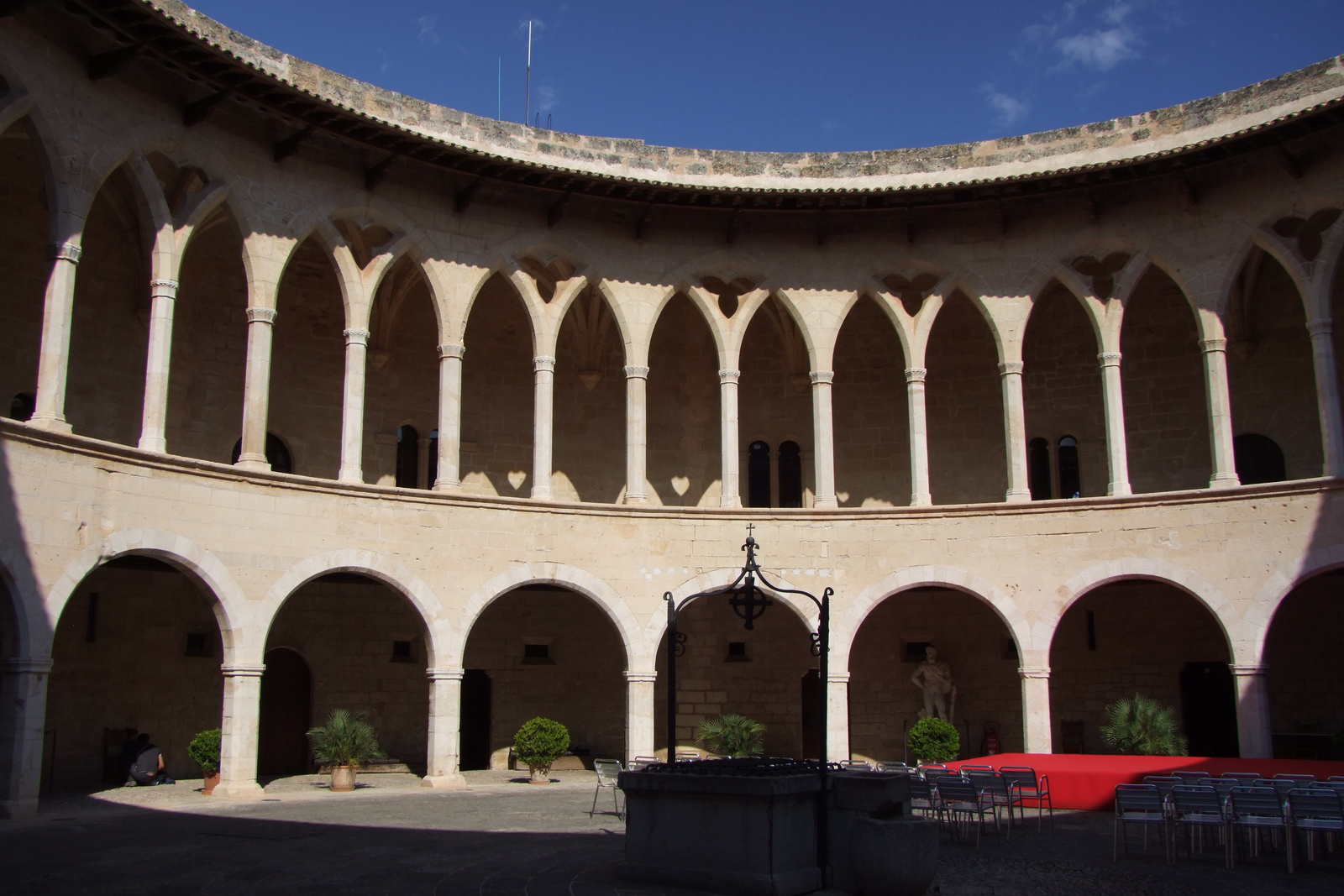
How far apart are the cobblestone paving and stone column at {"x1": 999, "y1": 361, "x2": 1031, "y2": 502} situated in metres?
6.59

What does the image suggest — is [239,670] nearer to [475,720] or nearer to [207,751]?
[207,751]

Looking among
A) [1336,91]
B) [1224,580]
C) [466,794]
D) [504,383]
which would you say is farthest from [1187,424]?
[466,794]

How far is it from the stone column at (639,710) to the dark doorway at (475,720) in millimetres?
3766

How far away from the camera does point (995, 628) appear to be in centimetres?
2258

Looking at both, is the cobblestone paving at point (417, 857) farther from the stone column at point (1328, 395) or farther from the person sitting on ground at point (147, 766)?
the stone column at point (1328, 395)

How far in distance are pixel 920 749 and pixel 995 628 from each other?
4.15 m

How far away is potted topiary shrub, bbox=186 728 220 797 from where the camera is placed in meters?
16.9

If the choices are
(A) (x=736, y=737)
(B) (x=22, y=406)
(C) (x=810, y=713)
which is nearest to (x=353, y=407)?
(B) (x=22, y=406)

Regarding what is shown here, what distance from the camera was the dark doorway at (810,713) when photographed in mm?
22484

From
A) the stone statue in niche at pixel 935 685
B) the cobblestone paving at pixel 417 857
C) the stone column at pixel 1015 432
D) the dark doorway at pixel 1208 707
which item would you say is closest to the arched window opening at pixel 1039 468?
the stone column at pixel 1015 432

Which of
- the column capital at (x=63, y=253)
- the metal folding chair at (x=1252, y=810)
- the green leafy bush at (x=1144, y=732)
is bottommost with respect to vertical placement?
the metal folding chair at (x=1252, y=810)

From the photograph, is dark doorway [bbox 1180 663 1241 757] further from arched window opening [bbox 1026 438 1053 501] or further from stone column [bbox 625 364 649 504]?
stone column [bbox 625 364 649 504]

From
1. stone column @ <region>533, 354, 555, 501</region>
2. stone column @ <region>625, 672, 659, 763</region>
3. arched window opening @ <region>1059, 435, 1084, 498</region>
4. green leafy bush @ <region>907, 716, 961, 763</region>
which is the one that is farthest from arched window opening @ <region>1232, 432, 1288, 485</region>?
stone column @ <region>533, 354, 555, 501</region>

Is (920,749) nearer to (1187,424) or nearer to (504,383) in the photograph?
(1187,424)
